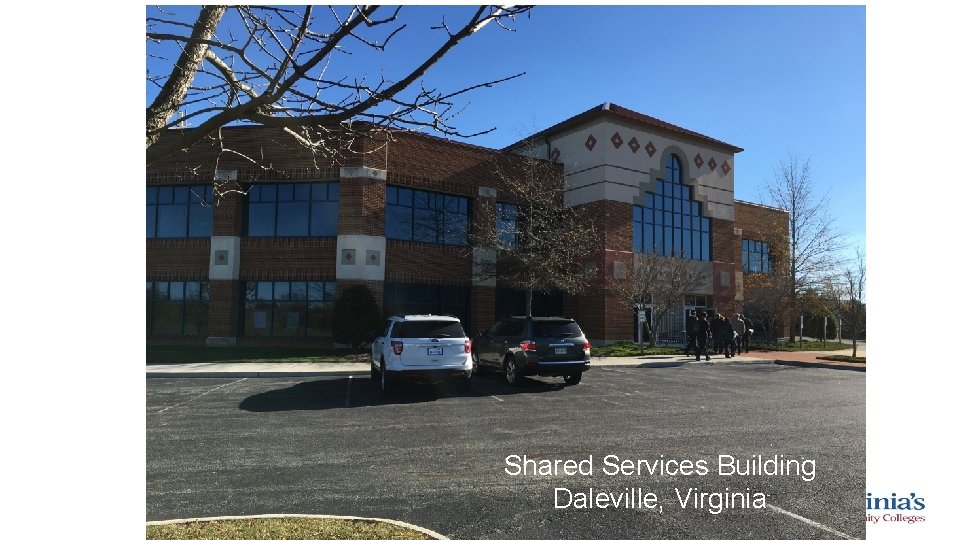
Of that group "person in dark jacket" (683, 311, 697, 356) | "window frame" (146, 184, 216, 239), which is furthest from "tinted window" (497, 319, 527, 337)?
"window frame" (146, 184, 216, 239)

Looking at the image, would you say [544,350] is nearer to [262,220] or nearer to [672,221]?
[262,220]

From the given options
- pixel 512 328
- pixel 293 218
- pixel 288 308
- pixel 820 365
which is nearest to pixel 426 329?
pixel 512 328

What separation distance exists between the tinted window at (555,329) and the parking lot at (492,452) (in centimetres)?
125

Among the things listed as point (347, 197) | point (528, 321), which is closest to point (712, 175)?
point (347, 197)

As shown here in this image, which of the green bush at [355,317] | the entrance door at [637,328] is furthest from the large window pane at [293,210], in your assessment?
the entrance door at [637,328]

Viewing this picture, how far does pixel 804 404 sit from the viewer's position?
10.9 metres

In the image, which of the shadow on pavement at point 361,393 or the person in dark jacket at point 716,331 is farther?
the person in dark jacket at point 716,331

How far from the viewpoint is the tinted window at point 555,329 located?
43.1 ft

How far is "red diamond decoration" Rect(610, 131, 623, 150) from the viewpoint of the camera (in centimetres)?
2631

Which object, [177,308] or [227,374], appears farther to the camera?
[177,308]

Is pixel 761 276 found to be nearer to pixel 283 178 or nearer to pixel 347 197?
pixel 347 197

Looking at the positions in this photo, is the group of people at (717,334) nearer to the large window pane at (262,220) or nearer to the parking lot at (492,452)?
the parking lot at (492,452)

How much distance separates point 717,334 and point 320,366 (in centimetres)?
1615

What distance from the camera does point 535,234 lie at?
23.8m
